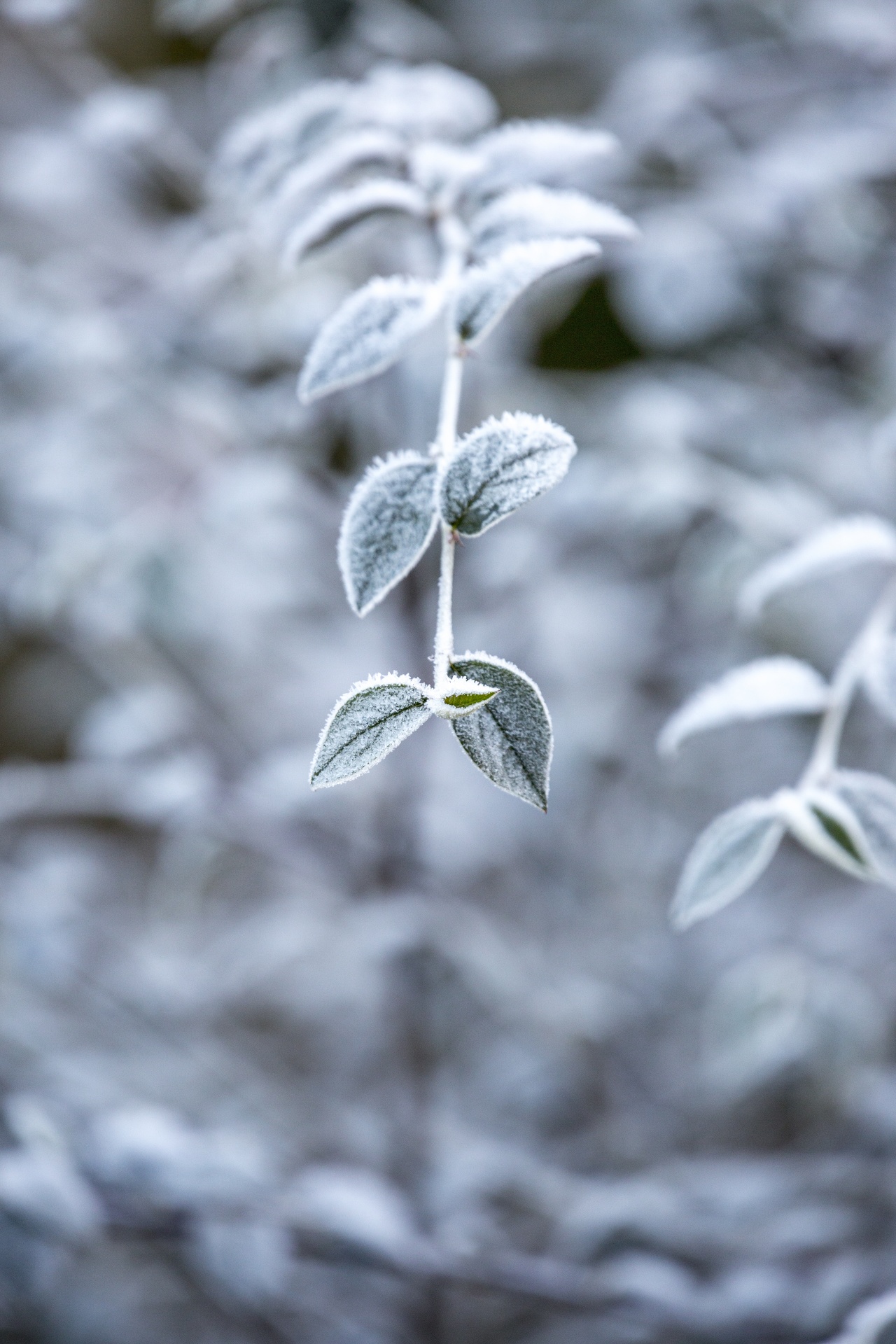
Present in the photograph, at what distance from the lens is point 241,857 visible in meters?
1.39

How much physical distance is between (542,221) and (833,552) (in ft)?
0.76

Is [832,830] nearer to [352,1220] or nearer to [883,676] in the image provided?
[883,676]

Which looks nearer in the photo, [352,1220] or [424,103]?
[424,103]

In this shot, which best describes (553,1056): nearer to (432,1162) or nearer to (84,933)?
(432,1162)

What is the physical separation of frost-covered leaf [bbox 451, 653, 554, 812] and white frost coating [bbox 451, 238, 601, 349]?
0.13m

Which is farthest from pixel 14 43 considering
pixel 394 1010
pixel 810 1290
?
pixel 810 1290

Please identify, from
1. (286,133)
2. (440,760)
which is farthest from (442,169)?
(440,760)

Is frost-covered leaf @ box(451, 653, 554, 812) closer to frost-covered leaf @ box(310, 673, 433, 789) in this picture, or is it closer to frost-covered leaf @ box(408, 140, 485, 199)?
frost-covered leaf @ box(310, 673, 433, 789)

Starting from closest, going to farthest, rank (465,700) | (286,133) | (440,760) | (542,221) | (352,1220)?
(465,700) < (542,221) < (286,133) < (352,1220) < (440,760)

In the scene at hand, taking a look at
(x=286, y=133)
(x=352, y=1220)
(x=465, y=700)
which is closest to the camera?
(x=465, y=700)

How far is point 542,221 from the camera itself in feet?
1.48

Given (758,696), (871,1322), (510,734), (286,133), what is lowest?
(871,1322)

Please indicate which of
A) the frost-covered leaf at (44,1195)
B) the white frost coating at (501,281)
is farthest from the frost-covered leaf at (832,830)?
the frost-covered leaf at (44,1195)

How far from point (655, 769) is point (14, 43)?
1.20 metres
